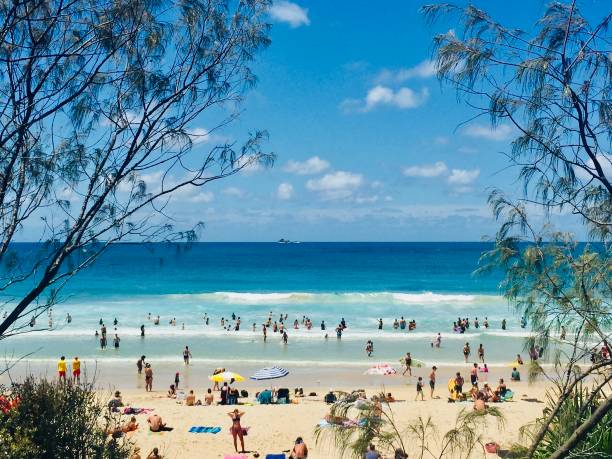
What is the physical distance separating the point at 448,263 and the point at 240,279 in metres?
40.2

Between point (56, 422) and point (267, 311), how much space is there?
37133 millimetres

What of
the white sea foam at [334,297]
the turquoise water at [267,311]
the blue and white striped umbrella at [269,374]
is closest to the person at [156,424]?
the turquoise water at [267,311]

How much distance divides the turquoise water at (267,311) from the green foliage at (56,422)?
3.90 ft

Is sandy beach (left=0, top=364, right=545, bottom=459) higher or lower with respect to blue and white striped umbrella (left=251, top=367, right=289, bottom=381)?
lower

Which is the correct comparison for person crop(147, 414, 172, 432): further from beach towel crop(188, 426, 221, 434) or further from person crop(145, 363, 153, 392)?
person crop(145, 363, 153, 392)

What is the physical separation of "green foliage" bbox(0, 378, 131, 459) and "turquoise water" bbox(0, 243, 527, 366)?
1.19 metres

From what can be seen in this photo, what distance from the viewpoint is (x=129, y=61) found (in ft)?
19.9

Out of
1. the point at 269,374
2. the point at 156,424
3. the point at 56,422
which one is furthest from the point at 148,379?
the point at 56,422

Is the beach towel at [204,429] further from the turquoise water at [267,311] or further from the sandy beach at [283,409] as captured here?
the turquoise water at [267,311]

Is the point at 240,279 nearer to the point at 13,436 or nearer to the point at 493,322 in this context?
the point at 493,322

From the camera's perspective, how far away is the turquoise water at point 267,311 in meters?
26.8

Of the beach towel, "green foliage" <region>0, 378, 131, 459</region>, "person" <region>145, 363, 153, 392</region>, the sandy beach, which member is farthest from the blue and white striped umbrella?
"green foliage" <region>0, 378, 131, 459</region>

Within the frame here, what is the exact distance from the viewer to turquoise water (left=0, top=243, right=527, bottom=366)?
26.8 m

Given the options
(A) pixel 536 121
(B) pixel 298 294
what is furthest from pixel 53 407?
(B) pixel 298 294
